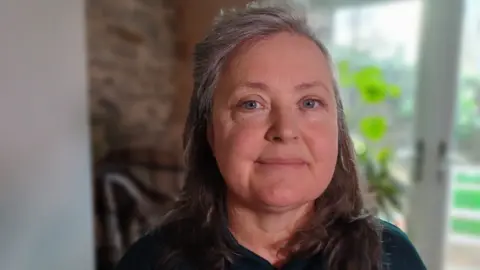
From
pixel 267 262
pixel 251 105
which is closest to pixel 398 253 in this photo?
pixel 267 262

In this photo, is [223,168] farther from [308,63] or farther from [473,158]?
[473,158]

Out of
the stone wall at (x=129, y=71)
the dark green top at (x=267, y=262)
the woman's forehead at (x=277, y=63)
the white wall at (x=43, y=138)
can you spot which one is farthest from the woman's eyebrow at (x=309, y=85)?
the stone wall at (x=129, y=71)

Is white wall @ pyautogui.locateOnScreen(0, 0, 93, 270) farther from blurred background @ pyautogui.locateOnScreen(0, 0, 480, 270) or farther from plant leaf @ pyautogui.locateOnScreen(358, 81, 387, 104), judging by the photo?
plant leaf @ pyautogui.locateOnScreen(358, 81, 387, 104)

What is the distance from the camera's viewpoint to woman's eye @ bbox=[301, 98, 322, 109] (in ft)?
2.32

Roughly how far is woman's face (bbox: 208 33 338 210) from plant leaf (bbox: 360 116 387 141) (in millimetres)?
1775

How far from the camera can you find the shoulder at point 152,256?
779mm

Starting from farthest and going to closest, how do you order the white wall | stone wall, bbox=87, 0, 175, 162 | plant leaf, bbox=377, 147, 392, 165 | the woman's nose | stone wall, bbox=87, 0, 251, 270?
1. stone wall, bbox=87, 0, 175, 162
2. plant leaf, bbox=377, 147, 392, 165
3. stone wall, bbox=87, 0, 251, 270
4. the white wall
5. the woman's nose

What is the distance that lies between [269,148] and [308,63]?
0.12 meters

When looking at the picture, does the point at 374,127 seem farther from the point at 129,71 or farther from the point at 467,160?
the point at 129,71

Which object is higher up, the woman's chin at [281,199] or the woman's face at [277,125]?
the woman's face at [277,125]

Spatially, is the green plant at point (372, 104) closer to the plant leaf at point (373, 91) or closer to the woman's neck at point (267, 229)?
the plant leaf at point (373, 91)

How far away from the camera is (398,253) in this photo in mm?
777

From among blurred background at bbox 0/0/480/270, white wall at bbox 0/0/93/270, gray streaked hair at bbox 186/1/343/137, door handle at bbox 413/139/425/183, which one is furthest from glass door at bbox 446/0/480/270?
gray streaked hair at bbox 186/1/343/137

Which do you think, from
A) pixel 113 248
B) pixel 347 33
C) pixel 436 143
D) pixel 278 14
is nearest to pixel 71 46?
pixel 278 14
